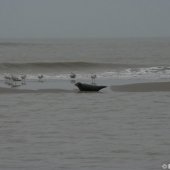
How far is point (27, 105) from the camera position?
1692 centimetres

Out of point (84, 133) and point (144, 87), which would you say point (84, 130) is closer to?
point (84, 133)

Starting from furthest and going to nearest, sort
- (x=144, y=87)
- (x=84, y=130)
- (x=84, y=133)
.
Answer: (x=144, y=87) < (x=84, y=130) < (x=84, y=133)

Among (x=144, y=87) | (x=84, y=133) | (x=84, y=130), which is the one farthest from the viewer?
(x=144, y=87)

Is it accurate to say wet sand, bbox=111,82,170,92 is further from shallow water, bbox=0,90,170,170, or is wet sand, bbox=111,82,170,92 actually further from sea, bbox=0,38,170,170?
shallow water, bbox=0,90,170,170

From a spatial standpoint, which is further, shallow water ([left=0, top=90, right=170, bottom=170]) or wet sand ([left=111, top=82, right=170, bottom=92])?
wet sand ([left=111, top=82, right=170, bottom=92])

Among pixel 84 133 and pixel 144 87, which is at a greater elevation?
pixel 144 87

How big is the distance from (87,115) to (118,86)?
8331mm

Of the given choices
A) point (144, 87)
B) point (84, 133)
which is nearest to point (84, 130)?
point (84, 133)

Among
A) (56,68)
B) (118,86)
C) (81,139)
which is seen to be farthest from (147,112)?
(56,68)

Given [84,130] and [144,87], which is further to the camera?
[144,87]

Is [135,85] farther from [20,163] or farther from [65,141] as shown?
[20,163]

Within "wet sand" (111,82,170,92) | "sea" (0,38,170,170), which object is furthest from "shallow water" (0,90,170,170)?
"wet sand" (111,82,170,92)

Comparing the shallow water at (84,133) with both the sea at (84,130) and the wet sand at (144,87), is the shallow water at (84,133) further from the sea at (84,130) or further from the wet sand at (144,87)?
the wet sand at (144,87)

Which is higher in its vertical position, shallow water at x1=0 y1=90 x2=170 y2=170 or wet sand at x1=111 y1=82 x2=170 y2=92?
wet sand at x1=111 y1=82 x2=170 y2=92
